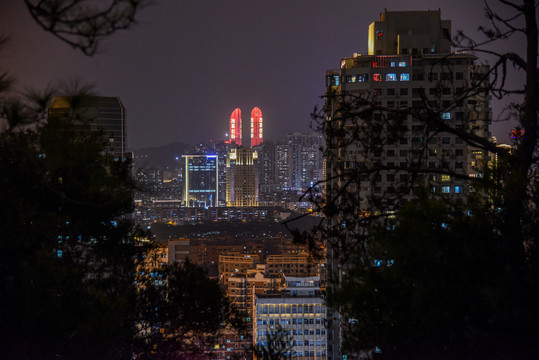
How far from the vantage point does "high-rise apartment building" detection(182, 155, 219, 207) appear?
281 ft

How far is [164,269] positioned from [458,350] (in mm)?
2852

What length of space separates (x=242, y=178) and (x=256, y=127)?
1686cm

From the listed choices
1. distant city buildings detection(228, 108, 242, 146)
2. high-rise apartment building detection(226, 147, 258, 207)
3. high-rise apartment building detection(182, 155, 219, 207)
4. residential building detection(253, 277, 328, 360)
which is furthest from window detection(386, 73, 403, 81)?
distant city buildings detection(228, 108, 242, 146)

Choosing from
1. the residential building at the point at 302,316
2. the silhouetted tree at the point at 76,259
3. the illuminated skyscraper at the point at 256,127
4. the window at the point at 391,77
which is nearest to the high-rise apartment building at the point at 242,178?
the illuminated skyscraper at the point at 256,127

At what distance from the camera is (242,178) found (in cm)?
8331

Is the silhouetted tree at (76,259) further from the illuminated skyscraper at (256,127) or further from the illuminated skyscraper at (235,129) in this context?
the illuminated skyscraper at (235,129)

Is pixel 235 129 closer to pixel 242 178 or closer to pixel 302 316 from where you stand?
pixel 242 178

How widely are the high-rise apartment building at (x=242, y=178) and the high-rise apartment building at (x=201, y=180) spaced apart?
113 inches

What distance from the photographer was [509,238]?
288 cm

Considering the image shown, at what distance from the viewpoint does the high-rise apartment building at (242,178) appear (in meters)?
82.3

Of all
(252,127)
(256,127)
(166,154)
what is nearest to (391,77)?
(166,154)

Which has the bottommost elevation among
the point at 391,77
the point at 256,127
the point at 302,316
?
the point at 302,316

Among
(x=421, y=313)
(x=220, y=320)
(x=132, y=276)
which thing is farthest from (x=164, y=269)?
(x=421, y=313)

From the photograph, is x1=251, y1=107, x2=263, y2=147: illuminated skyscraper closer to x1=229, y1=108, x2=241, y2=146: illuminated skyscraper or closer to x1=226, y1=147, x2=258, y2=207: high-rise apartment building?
x1=229, y1=108, x2=241, y2=146: illuminated skyscraper
